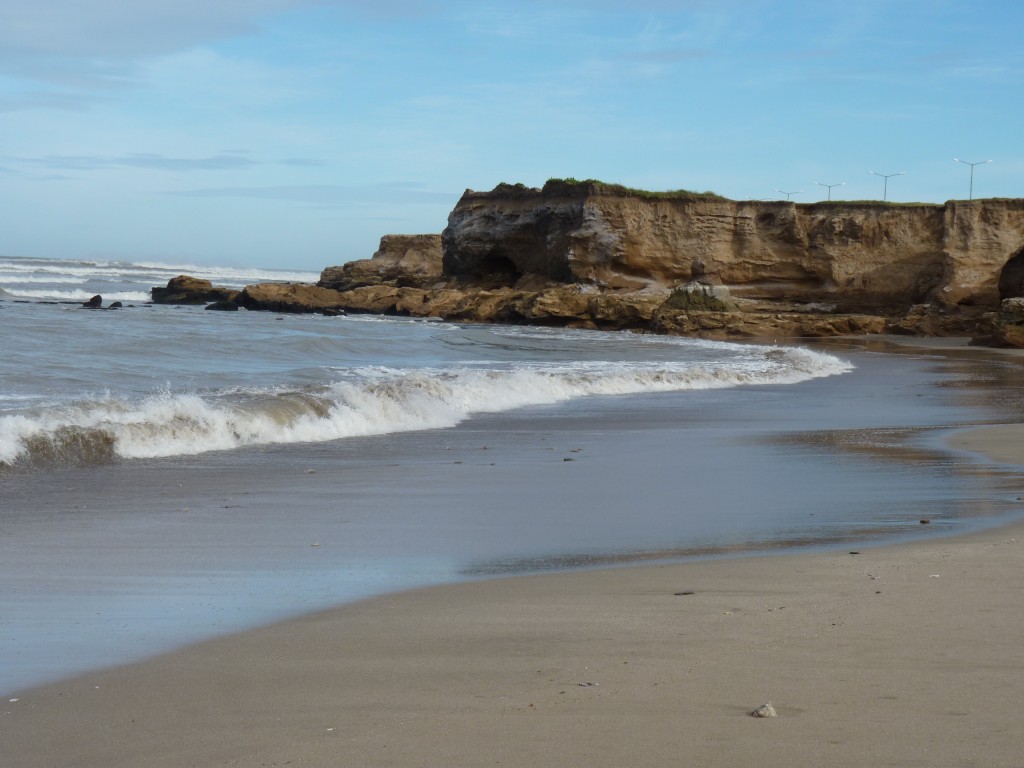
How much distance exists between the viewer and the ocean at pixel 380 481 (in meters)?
4.62

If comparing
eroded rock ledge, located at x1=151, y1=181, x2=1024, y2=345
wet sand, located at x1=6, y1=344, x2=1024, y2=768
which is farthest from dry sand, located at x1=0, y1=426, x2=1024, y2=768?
eroded rock ledge, located at x1=151, y1=181, x2=1024, y2=345

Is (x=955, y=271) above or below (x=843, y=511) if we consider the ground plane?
above

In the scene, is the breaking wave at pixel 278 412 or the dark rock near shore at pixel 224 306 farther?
the dark rock near shore at pixel 224 306

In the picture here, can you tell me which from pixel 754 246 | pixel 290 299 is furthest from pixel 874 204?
pixel 290 299

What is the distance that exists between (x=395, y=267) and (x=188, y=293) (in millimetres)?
13764

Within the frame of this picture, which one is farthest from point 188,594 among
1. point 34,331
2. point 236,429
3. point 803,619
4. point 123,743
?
point 34,331

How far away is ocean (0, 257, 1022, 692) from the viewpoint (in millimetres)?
4625

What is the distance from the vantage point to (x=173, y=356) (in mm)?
17156

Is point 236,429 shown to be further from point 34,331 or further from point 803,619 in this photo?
point 34,331

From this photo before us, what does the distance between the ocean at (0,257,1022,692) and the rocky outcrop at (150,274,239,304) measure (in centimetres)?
3273

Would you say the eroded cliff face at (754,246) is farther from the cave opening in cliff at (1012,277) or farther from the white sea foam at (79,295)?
the white sea foam at (79,295)

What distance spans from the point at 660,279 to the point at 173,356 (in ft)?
98.3

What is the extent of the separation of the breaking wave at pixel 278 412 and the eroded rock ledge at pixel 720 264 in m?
20.7

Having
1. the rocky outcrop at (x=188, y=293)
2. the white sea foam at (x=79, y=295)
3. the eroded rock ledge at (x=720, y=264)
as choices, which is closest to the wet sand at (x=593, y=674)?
the eroded rock ledge at (x=720, y=264)
